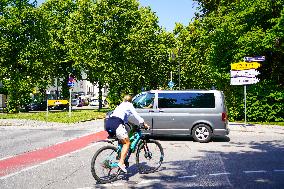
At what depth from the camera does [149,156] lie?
8406 mm

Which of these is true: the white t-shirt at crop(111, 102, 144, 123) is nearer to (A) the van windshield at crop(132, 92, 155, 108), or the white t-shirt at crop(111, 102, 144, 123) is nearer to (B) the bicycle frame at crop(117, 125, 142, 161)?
(B) the bicycle frame at crop(117, 125, 142, 161)

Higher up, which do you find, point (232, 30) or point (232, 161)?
point (232, 30)

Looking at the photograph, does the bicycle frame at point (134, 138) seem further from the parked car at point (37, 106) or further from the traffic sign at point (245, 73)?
the parked car at point (37, 106)

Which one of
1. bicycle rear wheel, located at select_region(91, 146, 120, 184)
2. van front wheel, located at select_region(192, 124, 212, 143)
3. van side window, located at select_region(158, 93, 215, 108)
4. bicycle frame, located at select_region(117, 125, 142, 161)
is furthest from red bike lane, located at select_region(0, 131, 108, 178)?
van front wheel, located at select_region(192, 124, 212, 143)

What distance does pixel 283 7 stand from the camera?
21672mm

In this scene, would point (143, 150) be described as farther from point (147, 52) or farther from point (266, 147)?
point (147, 52)

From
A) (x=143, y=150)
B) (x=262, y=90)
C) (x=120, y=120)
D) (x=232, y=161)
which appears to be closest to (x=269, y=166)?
(x=232, y=161)

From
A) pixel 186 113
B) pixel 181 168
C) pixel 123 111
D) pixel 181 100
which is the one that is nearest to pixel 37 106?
pixel 181 100

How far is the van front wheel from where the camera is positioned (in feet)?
45.9

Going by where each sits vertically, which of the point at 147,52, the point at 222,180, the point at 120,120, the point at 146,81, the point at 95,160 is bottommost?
the point at 222,180

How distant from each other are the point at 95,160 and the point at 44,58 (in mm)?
36242


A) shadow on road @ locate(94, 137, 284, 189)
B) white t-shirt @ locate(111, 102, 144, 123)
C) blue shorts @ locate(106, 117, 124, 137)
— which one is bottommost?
shadow on road @ locate(94, 137, 284, 189)

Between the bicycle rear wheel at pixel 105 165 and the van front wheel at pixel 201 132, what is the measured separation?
6884 mm

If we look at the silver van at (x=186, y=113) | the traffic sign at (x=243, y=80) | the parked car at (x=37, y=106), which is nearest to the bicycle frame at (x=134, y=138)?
the silver van at (x=186, y=113)
